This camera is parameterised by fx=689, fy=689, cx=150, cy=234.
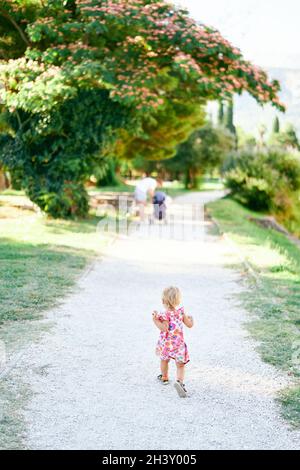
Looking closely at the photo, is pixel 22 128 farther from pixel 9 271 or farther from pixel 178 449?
pixel 178 449

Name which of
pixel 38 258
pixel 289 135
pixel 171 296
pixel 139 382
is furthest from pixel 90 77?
pixel 289 135

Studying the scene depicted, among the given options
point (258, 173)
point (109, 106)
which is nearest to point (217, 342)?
point (109, 106)

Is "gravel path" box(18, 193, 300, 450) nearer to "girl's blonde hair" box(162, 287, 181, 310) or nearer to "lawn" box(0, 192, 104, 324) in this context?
"lawn" box(0, 192, 104, 324)

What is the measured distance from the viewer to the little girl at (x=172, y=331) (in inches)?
237

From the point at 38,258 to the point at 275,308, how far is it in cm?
509

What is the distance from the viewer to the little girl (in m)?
6.02

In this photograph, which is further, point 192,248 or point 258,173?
point 258,173

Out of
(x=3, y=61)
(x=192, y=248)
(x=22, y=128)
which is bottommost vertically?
(x=192, y=248)

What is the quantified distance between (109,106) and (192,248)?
4.95m

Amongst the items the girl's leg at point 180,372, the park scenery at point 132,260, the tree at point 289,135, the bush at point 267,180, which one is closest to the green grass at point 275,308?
the park scenery at point 132,260

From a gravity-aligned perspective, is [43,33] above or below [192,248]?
above

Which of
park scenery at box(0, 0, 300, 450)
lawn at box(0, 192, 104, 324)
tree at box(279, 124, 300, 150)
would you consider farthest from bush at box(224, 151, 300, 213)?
tree at box(279, 124, 300, 150)

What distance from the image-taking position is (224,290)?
1056cm

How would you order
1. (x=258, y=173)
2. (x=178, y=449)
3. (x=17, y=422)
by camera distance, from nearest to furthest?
(x=178, y=449), (x=17, y=422), (x=258, y=173)
